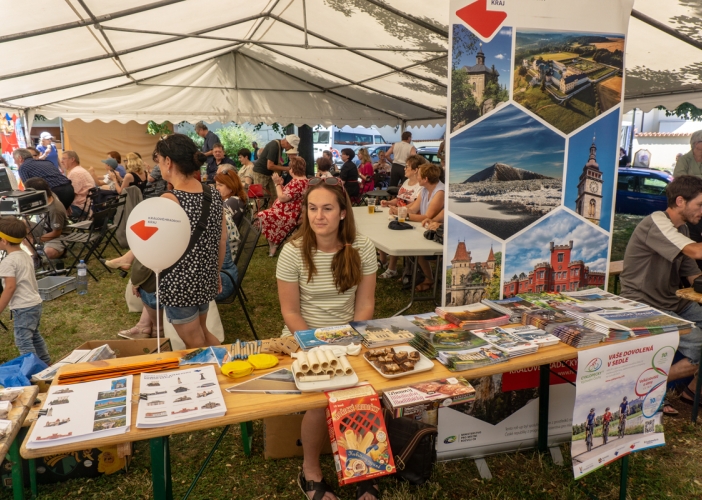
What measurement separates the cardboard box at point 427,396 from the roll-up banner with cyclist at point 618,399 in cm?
54

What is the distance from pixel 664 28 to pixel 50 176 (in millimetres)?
7167

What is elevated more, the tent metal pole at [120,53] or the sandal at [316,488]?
Result: the tent metal pole at [120,53]

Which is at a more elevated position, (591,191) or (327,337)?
(591,191)

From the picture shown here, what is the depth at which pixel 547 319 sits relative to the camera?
212cm

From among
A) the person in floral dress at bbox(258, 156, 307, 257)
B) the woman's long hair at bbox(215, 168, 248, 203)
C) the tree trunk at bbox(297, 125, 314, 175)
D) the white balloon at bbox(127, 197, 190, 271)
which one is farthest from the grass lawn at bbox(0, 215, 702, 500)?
the tree trunk at bbox(297, 125, 314, 175)

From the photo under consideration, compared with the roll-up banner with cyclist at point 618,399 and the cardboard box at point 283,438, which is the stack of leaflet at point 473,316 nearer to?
the roll-up banner with cyclist at point 618,399

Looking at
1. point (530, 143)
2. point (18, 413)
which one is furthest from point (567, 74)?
point (18, 413)

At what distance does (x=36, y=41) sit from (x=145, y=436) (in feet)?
16.5

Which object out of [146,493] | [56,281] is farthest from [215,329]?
[56,281]

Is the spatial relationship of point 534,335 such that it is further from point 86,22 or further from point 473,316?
point 86,22

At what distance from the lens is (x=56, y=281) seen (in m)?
5.43

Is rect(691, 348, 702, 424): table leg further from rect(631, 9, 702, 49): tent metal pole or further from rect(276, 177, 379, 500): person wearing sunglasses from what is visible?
rect(631, 9, 702, 49): tent metal pole

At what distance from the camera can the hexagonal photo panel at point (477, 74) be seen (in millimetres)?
2279

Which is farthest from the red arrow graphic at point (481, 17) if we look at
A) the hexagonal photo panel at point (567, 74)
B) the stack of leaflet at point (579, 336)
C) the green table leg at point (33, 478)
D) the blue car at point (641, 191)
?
the blue car at point (641, 191)
